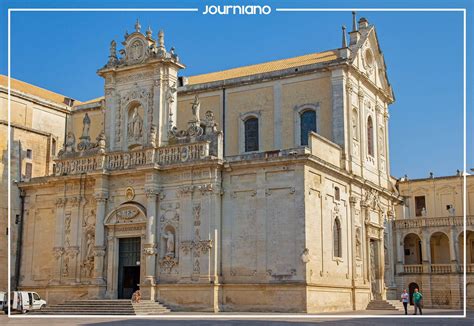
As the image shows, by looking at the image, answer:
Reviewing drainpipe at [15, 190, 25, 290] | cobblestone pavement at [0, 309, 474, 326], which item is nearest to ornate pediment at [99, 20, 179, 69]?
drainpipe at [15, 190, 25, 290]

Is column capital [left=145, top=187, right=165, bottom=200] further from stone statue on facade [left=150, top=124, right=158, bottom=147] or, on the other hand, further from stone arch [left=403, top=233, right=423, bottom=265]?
stone arch [left=403, top=233, right=423, bottom=265]

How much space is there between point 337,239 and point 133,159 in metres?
12.0

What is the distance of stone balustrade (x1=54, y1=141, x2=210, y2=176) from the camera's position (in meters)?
35.1

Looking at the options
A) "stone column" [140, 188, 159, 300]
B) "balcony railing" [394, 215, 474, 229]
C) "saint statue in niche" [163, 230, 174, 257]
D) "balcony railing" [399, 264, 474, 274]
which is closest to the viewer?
"stone column" [140, 188, 159, 300]

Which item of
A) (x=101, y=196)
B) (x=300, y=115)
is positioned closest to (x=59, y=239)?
(x=101, y=196)

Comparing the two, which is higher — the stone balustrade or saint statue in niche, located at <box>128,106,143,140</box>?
saint statue in niche, located at <box>128,106,143,140</box>

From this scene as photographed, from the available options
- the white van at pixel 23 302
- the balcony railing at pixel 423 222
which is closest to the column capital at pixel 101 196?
the white van at pixel 23 302

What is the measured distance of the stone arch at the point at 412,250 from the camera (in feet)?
164

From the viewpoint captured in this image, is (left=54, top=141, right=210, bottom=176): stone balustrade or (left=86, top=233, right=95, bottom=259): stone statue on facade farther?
(left=86, top=233, right=95, bottom=259): stone statue on facade

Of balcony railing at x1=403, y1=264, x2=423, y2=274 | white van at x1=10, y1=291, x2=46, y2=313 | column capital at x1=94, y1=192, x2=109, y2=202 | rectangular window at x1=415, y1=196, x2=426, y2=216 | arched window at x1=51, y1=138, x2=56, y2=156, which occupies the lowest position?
white van at x1=10, y1=291, x2=46, y2=313

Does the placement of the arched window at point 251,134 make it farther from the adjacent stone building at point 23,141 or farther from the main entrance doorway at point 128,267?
the adjacent stone building at point 23,141

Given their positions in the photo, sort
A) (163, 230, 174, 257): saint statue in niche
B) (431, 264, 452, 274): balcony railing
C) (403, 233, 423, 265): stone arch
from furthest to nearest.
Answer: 1. (403, 233, 423, 265): stone arch
2. (431, 264, 452, 274): balcony railing
3. (163, 230, 174, 257): saint statue in niche

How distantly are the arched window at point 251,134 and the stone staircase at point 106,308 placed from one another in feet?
37.1

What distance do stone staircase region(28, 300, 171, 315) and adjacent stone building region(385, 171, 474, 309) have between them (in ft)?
56.5
